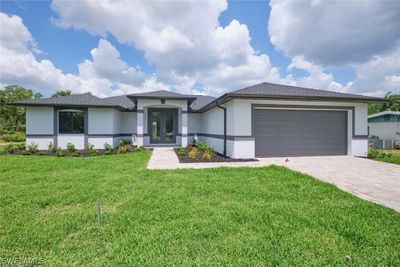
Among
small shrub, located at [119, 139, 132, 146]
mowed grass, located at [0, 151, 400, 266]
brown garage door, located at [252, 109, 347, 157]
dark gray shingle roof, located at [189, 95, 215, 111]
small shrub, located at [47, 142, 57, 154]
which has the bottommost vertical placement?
mowed grass, located at [0, 151, 400, 266]

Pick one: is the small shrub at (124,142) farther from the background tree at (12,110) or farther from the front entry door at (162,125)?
the background tree at (12,110)

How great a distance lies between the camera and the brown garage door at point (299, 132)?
31.0 ft

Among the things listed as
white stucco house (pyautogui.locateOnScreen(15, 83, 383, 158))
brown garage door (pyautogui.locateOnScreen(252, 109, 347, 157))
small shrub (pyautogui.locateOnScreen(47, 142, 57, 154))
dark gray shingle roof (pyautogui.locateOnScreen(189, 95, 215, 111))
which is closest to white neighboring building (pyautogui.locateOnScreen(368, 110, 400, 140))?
white stucco house (pyautogui.locateOnScreen(15, 83, 383, 158))

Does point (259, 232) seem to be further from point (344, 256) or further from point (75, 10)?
point (75, 10)

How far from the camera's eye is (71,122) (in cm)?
1277

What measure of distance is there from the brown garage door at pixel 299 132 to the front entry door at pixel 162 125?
785 centimetres

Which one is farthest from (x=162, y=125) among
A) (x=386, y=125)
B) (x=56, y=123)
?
(x=386, y=125)

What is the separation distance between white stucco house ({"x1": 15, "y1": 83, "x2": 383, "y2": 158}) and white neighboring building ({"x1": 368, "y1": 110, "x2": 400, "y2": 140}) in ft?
44.7

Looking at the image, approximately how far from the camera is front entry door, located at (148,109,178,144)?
15383 mm

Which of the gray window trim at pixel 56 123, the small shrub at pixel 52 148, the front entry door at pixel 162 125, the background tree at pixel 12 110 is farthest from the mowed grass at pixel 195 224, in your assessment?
the background tree at pixel 12 110

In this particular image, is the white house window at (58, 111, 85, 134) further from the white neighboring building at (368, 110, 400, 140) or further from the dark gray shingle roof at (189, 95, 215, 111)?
the white neighboring building at (368, 110, 400, 140)

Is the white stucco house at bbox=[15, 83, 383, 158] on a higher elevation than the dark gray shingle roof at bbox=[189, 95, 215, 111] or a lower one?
lower

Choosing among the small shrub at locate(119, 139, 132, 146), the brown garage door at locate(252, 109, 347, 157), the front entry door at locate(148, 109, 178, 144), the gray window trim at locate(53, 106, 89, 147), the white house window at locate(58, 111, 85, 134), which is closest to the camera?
the brown garage door at locate(252, 109, 347, 157)

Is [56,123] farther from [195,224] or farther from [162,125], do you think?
[195,224]
